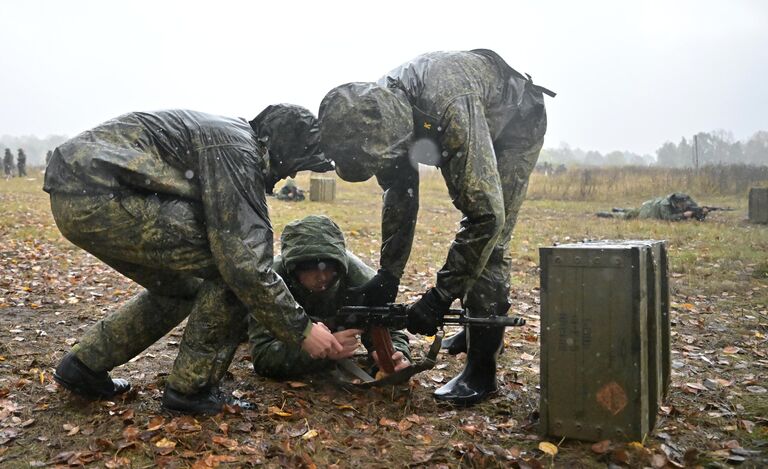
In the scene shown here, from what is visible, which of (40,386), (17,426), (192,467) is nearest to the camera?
(192,467)

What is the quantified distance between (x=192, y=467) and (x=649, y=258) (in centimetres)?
242

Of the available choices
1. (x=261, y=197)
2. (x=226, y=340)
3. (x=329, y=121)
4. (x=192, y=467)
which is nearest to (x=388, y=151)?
(x=329, y=121)

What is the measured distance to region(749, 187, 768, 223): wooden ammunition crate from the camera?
48.3 ft

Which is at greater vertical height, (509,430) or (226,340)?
(226,340)

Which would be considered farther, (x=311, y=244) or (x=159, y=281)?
(x=311, y=244)

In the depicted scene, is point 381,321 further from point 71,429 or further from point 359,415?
point 71,429

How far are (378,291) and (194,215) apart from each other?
1.35 m

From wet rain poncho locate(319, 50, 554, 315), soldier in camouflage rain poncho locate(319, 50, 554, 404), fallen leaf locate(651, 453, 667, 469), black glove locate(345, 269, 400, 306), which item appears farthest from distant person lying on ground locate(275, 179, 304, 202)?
fallen leaf locate(651, 453, 667, 469)

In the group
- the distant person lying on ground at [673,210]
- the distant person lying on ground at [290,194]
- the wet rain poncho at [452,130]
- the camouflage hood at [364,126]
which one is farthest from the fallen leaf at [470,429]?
the distant person lying on ground at [290,194]

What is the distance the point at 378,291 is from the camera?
3.89m

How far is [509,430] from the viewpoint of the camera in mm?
3189

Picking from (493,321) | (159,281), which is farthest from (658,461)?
(159,281)

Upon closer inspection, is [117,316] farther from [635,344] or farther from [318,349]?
[635,344]

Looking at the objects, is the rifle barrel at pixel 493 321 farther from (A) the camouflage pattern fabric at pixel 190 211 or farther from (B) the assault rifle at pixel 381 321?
(A) the camouflage pattern fabric at pixel 190 211
